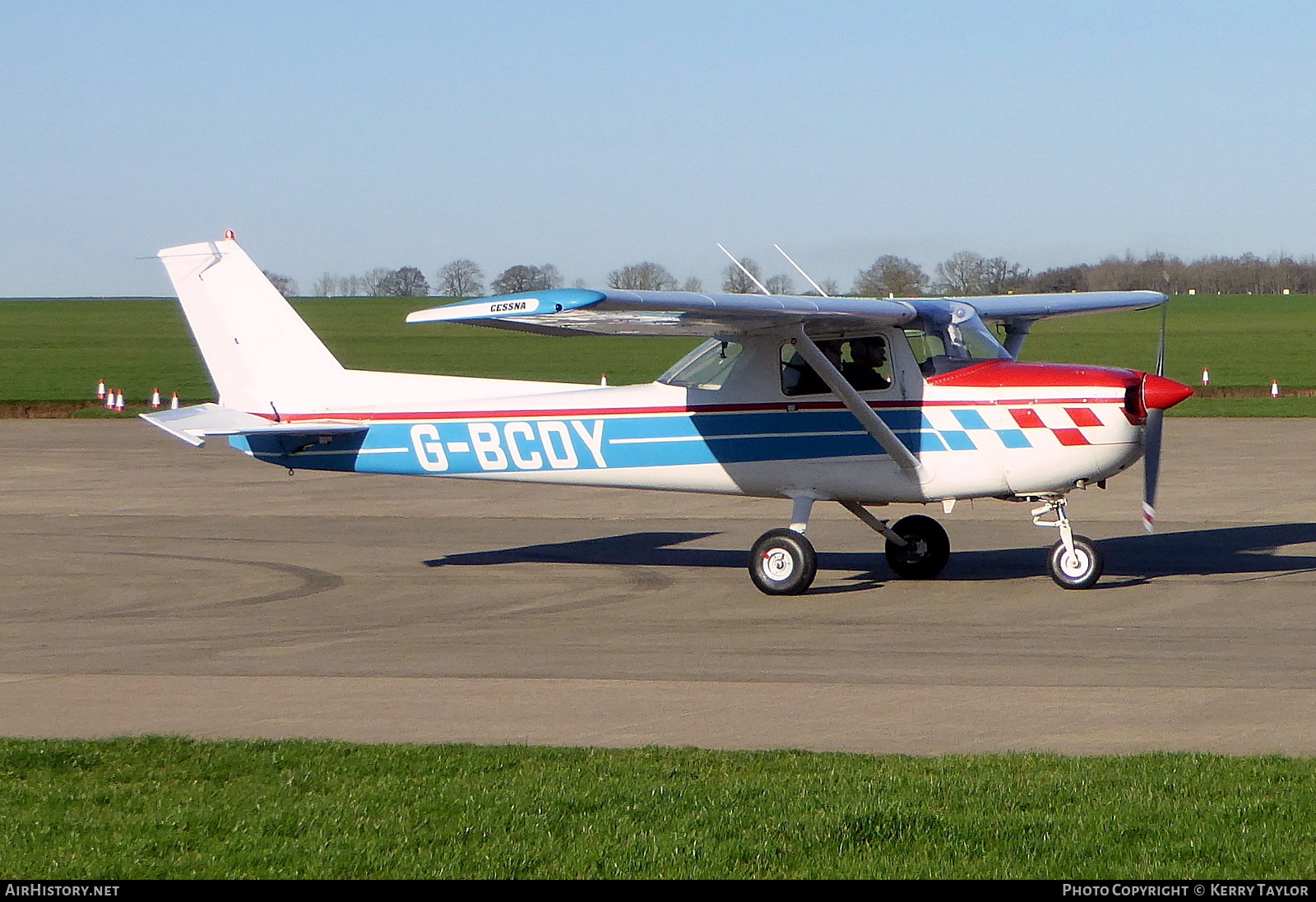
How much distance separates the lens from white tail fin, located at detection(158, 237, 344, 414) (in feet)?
46.2

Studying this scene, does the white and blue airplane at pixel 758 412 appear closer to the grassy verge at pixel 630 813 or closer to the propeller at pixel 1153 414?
the propeller at pixel 1153 414

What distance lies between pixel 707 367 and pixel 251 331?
14.5ft

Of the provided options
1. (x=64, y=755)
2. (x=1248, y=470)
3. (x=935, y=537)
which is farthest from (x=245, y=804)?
(x=1248, y=470)

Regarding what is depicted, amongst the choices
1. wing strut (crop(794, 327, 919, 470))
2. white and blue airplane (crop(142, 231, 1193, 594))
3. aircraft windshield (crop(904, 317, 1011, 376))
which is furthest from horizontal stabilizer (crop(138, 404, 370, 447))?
aircraft windshield (crop(904, 317, 1011, 376))

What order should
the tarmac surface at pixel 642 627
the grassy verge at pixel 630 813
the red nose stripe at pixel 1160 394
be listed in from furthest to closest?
the red nose stripe at pixel 1160 394, the tarmac surface at pixel 642 627, the grassy verge at pixel 630 813

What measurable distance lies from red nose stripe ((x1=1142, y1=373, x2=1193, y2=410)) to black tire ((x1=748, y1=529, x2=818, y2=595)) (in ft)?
9.63

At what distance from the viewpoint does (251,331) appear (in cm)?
1410

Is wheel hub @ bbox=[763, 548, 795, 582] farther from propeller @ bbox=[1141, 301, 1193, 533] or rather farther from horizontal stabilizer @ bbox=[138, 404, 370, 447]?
horizontal stabilizer @ bbox=[138, 404, 370, 447]

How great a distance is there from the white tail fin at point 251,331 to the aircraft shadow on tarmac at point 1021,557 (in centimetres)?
212

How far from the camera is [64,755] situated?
6809 mm

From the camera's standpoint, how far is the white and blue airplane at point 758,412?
11.9 metres

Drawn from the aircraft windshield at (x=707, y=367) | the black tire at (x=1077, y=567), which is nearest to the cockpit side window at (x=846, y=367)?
the aircraft windshield at (x=707, y=367)

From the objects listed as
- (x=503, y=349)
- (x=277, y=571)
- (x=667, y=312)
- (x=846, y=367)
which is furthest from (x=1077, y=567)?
(x=503, y=349)
